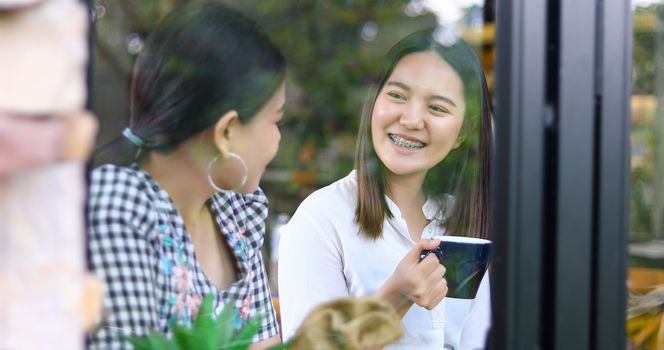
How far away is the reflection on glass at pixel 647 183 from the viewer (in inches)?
55.8

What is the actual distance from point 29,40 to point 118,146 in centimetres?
62

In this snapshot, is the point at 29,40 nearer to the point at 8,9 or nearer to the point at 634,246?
the point at 8,9

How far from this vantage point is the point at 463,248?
5.60 feet

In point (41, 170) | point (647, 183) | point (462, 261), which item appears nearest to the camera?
point (41, 170)

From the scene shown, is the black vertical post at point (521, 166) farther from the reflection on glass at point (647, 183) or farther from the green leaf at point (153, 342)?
the green leaf at point (153, 342)

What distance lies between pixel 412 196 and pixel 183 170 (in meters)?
0.55

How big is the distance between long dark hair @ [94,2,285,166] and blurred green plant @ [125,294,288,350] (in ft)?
0.85

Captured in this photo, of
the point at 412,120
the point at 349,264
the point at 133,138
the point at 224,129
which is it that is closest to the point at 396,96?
the point at 412,120

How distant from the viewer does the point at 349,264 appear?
5.62ft

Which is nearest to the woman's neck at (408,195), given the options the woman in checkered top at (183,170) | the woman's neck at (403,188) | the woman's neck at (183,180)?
the woman's neck at (403,188)

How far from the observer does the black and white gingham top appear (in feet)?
3.98

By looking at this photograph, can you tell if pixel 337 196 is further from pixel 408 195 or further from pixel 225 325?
pixel 225 325

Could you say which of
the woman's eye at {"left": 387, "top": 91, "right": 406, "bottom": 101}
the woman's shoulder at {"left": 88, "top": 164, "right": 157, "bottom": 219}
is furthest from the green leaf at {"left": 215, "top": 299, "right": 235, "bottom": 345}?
the woman's eye at {"left": 387, "top": 91, "right": 406, "bottom": 101}

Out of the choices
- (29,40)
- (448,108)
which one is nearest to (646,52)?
(448,108)
